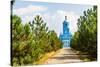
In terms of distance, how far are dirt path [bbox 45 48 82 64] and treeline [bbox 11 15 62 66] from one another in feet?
0.29

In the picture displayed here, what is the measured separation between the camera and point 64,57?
2.75 meters

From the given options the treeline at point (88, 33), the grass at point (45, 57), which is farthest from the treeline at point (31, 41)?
the treeline at point (88, 33)

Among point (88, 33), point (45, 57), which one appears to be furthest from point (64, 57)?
point (88, 33)

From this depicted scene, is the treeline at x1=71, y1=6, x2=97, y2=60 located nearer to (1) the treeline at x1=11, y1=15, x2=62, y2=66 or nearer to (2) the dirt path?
(2) the dirt path

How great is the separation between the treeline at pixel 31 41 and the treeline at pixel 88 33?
12.3 inches

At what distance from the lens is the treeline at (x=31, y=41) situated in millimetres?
2480

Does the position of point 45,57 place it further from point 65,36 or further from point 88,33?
point 88,33

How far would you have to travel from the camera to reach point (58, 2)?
2721 mm

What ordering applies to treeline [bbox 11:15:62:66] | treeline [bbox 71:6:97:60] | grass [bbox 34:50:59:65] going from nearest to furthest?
treeline [bbox 11:15:62:66], grass [bbox 34:50:59:65], treeline [bbox 71:6:97:60]

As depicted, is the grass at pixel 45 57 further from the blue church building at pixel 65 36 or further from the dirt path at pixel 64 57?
the blue church building at pixel 65 36

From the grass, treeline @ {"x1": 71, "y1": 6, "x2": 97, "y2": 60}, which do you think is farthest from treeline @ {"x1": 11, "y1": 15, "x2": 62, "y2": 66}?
treeline @ {"x1": 71, "y1": 6, "x2": 97, "y2": 60}

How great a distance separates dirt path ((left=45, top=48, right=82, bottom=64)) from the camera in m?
2.70

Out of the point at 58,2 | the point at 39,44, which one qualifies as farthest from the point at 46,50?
the point at 58,2
